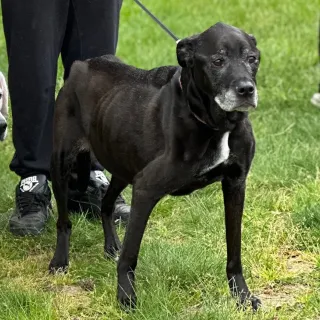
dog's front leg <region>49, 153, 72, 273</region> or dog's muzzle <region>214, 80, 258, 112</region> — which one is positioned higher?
dog's muzzle <region>214, 80, 258, 112</region>

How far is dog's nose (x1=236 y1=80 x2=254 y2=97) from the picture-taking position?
129 inches

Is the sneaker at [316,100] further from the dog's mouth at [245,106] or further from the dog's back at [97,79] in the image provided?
the dog's mouth at [245,106]

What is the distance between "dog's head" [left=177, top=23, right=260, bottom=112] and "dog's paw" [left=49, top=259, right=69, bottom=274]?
1.28 meters

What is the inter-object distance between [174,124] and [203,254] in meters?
0.81

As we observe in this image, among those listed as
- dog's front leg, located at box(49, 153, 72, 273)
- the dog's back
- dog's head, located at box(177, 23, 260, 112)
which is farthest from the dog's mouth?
dog's front leg, located at box(49, 153, 72, 273)

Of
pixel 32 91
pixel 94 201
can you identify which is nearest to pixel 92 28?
pixel 32 91

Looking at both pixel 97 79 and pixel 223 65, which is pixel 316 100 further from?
pixel 223 65

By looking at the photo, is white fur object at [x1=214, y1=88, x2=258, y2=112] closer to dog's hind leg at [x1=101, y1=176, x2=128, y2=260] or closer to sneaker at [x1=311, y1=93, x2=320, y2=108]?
dog's hind leg at [x1=101, y1=176, x2=128, y2=260]

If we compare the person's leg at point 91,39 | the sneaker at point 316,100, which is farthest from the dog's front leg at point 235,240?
the sneaker at point 316,100

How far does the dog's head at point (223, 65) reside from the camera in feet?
10.8

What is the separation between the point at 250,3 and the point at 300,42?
2.04 meters

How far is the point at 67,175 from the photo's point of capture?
441 cm

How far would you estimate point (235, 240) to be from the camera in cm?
384

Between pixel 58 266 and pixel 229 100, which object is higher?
pixel 229 100
